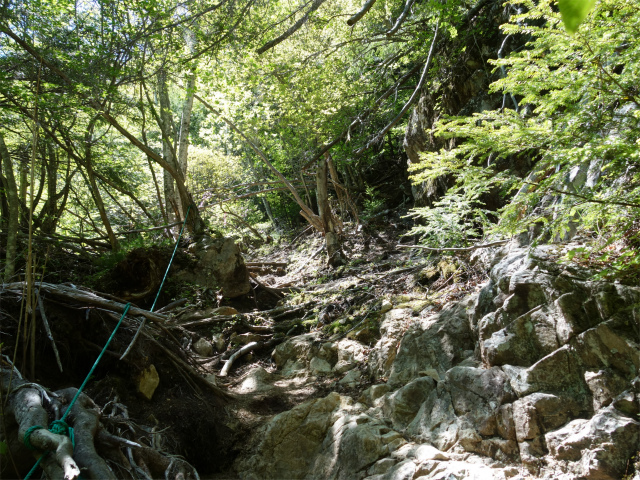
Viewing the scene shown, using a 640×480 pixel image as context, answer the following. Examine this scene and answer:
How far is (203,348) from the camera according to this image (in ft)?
20.7

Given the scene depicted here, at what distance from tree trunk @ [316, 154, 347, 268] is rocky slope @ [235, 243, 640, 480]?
15.1 feet

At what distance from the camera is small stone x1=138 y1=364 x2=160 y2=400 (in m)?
4.25

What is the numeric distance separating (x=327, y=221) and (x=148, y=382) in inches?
237

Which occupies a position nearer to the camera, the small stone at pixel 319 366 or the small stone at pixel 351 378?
the small stone at pixel 351 378

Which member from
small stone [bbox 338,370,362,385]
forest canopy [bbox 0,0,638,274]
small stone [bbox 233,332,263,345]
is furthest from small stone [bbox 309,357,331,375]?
forest canopy [bbox 0,0,638,274]

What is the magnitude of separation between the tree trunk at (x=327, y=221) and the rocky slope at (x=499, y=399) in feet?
15.1

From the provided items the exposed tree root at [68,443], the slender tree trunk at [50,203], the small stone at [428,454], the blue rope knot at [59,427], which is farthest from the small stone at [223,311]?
the small stone at [428,454]

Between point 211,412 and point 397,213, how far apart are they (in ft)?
29.0

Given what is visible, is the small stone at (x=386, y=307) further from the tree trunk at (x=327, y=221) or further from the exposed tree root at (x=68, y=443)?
the exposed tree root at (x=68, y=443)

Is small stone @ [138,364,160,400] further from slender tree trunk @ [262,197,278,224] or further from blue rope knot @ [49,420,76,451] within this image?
slender tree trunk @ [262,197,278,224]

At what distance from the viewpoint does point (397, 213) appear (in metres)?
12.1

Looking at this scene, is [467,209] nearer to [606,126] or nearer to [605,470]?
[606,126]

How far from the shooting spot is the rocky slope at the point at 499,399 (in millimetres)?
2857

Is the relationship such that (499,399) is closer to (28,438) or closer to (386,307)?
(386,307)
